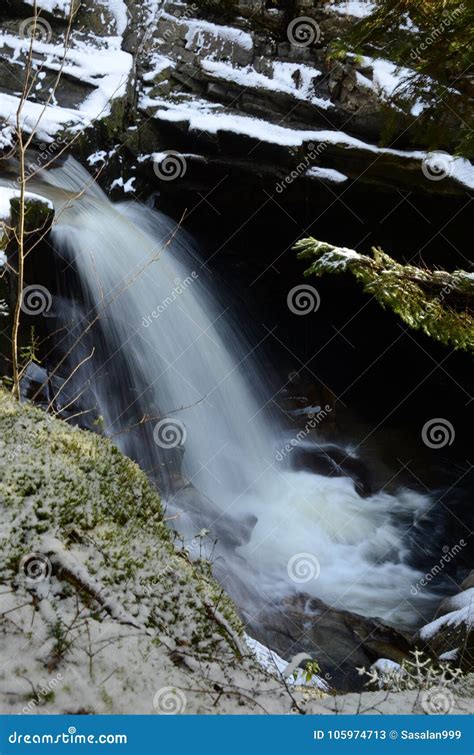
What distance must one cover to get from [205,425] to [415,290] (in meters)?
6.69

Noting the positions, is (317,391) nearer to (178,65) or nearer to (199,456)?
(199,456)

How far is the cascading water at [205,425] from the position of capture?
24.1 feet

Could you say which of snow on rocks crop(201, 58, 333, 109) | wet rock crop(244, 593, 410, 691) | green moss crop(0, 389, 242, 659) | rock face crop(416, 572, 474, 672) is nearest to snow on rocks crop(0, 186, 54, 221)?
green moss crop(0, 389, 242, 659)

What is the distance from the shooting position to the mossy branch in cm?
Result: 310

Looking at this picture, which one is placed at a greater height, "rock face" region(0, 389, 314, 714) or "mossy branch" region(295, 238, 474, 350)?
"mossy branch" region(295, 238, 474, 350)

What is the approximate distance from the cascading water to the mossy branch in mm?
4328

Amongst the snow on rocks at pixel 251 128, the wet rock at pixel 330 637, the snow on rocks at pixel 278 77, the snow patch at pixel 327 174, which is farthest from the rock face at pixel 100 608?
the snow on rocks at pixel 278 77

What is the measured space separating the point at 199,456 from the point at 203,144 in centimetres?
590

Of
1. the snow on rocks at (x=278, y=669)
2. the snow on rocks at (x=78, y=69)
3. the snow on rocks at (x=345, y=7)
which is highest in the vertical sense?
the snow on rocks at (x=345, y=7)

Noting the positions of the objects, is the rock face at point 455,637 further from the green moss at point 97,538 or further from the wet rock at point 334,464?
the wet rock at point 334,464

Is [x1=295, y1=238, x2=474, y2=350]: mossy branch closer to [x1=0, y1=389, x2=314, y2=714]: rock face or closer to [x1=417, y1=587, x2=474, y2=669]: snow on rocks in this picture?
[x1=0, y1=389, x2=314, y2=714]: rock face

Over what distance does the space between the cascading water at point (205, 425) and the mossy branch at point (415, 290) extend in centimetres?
433

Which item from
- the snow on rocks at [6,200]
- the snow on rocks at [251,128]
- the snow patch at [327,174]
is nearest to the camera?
the snow on rocks at [6,200]

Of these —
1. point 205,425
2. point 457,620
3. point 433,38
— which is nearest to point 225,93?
point 205,425
